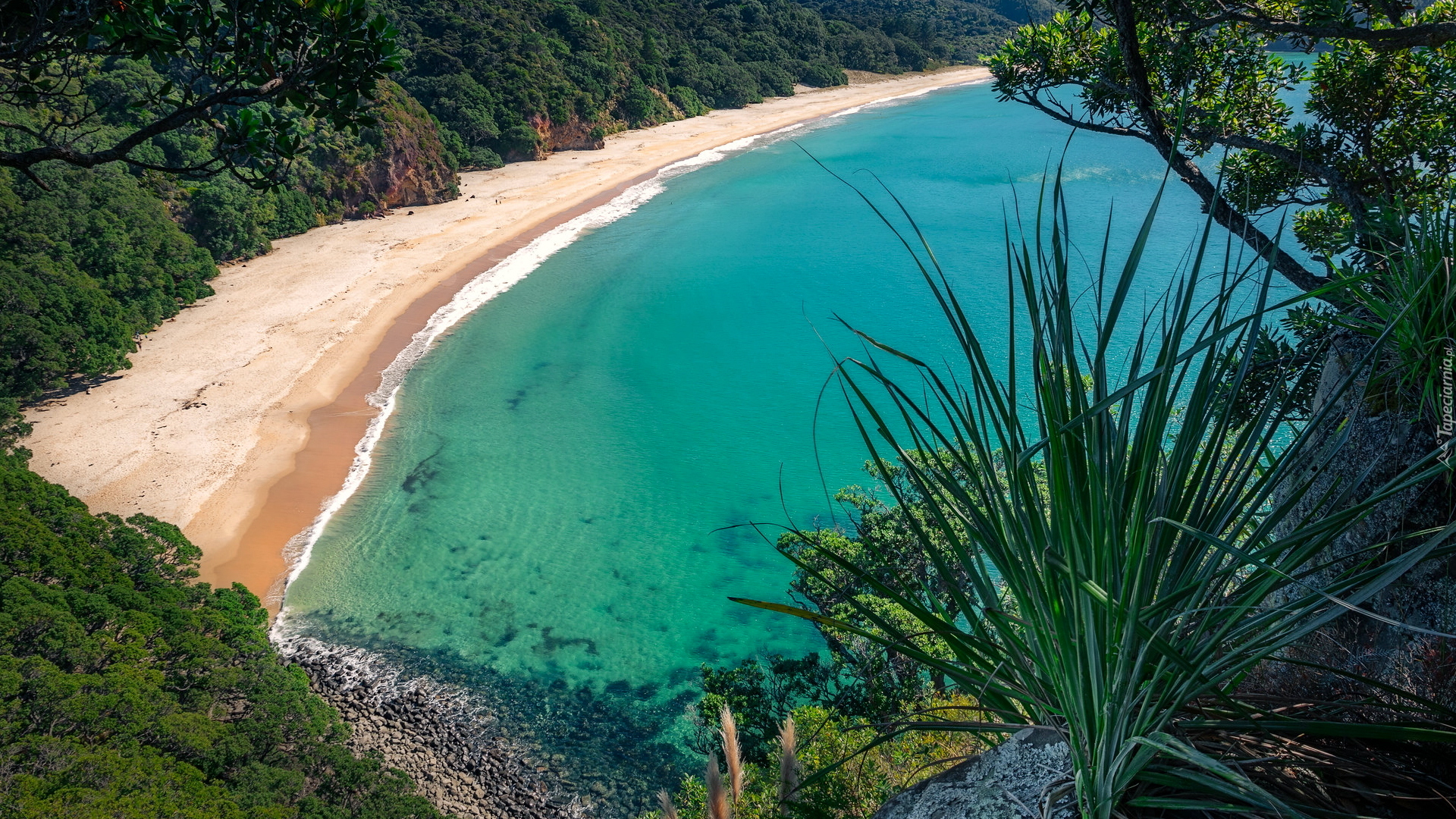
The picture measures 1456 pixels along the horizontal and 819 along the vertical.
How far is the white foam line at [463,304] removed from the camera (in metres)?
15.7

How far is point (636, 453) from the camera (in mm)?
19703

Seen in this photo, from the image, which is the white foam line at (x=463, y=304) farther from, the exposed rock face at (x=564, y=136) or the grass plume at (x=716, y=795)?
the grass plume at (x=716, y=795)

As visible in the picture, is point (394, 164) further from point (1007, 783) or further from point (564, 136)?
point (1007, 783)

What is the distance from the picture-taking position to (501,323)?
85.6 feet

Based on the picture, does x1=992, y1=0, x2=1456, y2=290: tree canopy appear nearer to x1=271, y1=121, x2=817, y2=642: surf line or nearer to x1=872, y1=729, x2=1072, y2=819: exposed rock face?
x1=872, y1=729, x2=1072, y2=819: exposed rock face

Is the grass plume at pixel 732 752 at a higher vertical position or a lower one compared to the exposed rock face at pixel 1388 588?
lower

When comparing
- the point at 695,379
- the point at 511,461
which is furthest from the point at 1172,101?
the point at 695,379

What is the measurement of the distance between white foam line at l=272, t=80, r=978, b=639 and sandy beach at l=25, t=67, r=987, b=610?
26cm

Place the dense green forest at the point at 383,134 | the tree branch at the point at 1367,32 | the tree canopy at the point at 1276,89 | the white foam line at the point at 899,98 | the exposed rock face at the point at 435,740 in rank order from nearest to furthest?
1. the tree branch at the point at 1367,32
2. the tree canopy at the point at 1276,89
3. the exposed rock face at the point at 435,740
4. the dense green forest at the point at 383,134
5. the white foam line at the point at 899,98

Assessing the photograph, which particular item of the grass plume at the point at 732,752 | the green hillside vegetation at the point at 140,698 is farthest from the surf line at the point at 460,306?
the grass plume at the point at 732,752

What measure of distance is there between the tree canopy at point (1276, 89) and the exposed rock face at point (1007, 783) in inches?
133

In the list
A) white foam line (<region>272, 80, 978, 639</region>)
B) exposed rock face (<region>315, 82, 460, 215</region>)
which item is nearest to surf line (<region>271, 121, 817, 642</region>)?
white foam line (<region>272, 80, 978, 639</region>)

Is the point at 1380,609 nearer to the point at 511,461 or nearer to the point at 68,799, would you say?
the point at 68,799

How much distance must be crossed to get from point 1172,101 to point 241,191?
30085 mm
